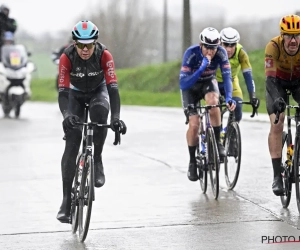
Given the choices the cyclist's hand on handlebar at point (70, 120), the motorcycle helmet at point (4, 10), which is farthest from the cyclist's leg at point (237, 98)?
the motorcycle helmet at point (4, 10)

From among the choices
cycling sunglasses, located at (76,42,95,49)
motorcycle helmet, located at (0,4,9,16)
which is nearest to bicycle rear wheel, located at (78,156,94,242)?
cycling sunglasses, located at (76,42,95,49)

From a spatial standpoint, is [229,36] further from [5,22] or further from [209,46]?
[5,22]

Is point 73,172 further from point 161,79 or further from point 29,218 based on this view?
point 161,79

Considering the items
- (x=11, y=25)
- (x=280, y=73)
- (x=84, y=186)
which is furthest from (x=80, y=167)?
(x=11, y=25)

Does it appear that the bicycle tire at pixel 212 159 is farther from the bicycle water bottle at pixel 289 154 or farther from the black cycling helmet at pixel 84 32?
the black cycling helmet at pixel 84 32

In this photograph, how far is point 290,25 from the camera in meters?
8.72

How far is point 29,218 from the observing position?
9.03 metres

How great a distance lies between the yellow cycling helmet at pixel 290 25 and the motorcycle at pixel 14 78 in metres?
15.0

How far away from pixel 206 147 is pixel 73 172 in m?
2.50

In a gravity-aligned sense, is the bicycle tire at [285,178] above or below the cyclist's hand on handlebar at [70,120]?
below

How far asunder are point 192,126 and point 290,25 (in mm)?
2425

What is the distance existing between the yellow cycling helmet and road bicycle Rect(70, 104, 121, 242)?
198cm

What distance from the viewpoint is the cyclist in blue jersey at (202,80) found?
10398 mm

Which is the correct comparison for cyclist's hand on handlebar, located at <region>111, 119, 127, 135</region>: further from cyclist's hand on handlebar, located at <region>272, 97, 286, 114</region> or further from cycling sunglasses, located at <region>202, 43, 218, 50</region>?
cycling sunglasses, located at <region>202, 43, 218, 50</region>
